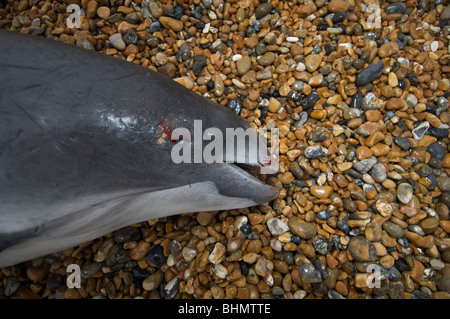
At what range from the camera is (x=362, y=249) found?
1.86 meters

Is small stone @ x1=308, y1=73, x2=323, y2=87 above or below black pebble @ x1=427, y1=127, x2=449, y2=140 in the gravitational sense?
A: above

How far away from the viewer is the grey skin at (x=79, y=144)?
1.19 m

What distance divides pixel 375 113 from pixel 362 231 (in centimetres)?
94

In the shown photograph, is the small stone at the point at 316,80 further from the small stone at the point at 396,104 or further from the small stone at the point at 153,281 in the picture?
the small stone at the point at 153,281

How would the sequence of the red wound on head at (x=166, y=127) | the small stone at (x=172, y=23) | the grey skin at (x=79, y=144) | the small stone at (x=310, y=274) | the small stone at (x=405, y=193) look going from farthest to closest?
the small stone at (x=172, y=23), the small stone at (x=405, y=193), the small stone at (x=310, y=274), the red wound on head at (x=166, y=127), the grey skin at (x=79, y=144)

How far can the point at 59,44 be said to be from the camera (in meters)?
1.41

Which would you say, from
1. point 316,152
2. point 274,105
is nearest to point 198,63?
point 274,105

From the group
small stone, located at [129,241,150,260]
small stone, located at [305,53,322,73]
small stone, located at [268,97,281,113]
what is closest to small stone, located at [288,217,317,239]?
small stone, located at [268,97,281,113]

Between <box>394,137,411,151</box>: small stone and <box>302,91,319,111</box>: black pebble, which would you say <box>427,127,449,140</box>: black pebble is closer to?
<box>394,137,411,151</box>: small stone

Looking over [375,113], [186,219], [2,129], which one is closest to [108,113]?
[2,129]

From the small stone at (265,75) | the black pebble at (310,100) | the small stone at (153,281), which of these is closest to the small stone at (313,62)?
the black pebble at (310,100)

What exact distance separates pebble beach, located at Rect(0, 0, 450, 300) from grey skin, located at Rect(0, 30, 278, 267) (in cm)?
56

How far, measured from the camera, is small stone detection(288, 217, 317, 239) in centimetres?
190
